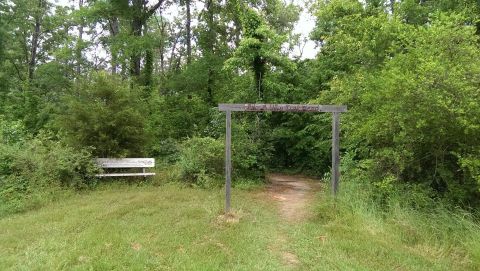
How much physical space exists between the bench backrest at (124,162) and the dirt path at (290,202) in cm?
372

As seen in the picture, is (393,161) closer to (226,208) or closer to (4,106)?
(226,208)

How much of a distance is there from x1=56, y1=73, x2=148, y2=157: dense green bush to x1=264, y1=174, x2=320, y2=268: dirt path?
14.9ft

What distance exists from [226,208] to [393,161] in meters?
Result: 3.59

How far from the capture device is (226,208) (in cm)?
757

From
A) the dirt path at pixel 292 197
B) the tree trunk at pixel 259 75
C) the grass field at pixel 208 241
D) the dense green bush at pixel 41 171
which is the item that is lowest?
the dirt path at pixel 292 197

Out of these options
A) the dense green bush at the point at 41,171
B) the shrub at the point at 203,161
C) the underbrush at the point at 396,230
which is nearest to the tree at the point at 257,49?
the shrub at the point at 203,161

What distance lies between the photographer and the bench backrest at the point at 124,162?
1098cm

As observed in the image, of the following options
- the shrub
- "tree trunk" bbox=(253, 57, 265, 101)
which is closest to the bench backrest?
the shrub

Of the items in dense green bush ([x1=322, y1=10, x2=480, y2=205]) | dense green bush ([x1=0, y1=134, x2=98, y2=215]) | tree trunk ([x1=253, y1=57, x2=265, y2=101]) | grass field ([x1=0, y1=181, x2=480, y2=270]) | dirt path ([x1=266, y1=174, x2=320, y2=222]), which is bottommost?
dirt path ([x1=266, y1=174, x2=320, y2=222])

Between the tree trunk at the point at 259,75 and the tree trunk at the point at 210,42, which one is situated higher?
the tree trunk at the point at 210,42

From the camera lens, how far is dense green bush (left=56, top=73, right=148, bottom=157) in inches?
437

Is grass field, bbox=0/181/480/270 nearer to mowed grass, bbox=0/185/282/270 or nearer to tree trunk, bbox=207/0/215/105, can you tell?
mowed grass, bbox=0/185/282/270

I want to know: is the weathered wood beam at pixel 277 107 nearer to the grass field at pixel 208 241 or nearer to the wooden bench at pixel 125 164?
the grass field at pixel 208 241

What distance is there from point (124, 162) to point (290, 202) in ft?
16.7
